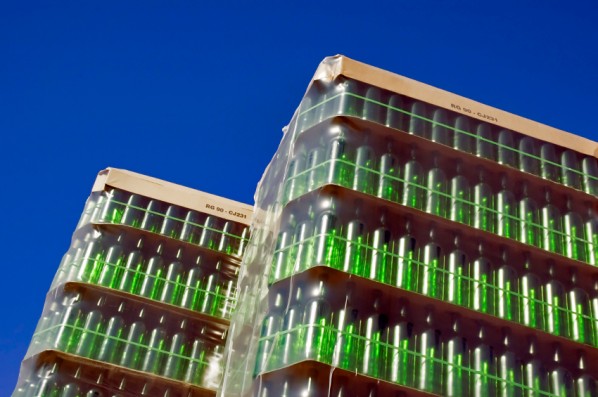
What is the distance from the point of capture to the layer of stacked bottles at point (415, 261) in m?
10.1

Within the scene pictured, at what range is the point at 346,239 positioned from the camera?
34.9ft

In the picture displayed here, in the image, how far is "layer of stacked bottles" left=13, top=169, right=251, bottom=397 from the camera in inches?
500

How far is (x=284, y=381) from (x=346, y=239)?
1981 mm

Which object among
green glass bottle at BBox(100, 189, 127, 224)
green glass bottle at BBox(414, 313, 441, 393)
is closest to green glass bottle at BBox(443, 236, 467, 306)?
green glass bottle at BBox(414, 313, 441, 393)

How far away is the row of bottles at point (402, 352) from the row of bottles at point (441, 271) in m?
0.35

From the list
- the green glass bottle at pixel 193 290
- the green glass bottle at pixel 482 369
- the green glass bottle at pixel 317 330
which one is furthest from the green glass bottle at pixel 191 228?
the green glass bottle at pixel 482 369

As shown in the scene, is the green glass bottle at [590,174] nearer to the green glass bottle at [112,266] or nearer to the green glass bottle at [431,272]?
the green glass bottle at [431,272]

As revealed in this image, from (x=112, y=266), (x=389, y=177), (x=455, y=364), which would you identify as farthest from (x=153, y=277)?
(x=455, y=364)

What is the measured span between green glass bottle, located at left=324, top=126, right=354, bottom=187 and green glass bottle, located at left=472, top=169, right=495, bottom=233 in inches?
74.0

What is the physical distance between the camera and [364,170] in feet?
37.2

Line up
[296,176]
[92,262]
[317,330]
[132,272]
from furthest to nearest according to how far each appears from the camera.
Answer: [132,272] < [92,262] < [296,176] < [317,330]

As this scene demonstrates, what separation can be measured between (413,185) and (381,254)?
1.33m

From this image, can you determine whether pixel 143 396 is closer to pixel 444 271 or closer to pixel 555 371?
pixel 444 271

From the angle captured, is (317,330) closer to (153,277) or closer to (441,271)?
(441,271)
